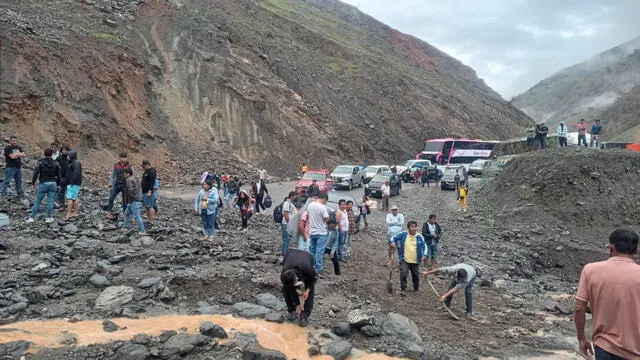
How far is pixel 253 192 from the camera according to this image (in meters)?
14.7

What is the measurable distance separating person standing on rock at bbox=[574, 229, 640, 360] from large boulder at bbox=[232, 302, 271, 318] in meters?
4.67

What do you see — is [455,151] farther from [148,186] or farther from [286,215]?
[148,186]

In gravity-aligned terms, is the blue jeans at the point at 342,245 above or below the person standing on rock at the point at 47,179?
below

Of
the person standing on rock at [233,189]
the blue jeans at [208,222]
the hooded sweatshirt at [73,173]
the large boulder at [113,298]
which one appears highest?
the hooded sweatshirt at [73,173]

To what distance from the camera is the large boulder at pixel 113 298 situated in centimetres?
714

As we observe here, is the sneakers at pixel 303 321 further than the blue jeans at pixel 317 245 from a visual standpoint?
No

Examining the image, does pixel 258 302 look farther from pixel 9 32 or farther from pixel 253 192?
pixel 9 32

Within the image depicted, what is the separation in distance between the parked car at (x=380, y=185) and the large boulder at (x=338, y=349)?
19.5 meters

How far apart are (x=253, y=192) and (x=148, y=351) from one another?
9.03 meters

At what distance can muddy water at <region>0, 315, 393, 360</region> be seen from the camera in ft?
19.8

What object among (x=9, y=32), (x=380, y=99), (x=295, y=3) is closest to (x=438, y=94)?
(x=380, y=99)

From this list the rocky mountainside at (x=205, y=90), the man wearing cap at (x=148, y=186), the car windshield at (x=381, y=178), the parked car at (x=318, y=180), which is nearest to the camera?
the man wearing cap at (x=148, y=186)

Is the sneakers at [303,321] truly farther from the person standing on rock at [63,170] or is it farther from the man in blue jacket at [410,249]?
the person standing on rock at [63,170]

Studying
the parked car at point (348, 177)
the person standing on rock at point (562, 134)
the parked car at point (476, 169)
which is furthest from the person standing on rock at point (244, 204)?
the parked car at point (476, 169)
